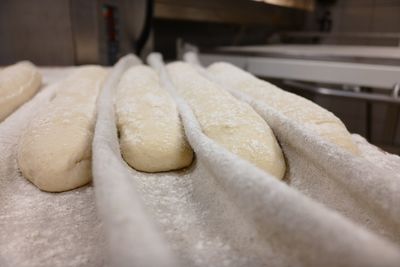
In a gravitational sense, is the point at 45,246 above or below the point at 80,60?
below

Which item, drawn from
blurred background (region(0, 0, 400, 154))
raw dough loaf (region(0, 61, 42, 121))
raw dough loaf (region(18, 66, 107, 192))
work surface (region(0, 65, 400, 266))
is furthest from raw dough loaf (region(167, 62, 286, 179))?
blurred background (region(0, 0, 400, 154))

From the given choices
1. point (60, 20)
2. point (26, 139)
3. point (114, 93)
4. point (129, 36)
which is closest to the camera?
point (26, 139)

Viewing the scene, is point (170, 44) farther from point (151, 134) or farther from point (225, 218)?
Result: point (225, 218)

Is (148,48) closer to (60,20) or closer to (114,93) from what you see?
(60,20)

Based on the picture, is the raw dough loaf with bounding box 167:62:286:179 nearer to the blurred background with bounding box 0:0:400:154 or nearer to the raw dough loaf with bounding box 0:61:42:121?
the raw dough loaf with bounding box 0:61:42:121

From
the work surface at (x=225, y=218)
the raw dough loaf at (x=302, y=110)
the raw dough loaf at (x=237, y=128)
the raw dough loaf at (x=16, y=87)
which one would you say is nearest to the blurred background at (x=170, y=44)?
the raw dough loaf at (x=16, y=87)

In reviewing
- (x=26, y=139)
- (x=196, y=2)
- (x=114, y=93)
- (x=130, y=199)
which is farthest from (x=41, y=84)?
(x=196, y=2)

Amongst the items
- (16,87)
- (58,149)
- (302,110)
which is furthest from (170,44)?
(58,149)
